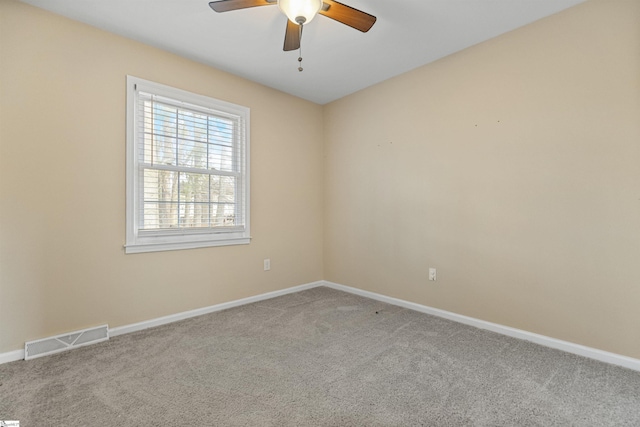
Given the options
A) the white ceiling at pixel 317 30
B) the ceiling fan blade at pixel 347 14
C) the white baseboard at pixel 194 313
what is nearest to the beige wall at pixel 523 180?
the white ceiling at pixel 317 30

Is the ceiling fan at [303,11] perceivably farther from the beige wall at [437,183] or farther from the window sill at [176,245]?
the window sill at [176,245]

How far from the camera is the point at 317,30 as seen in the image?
2.38m

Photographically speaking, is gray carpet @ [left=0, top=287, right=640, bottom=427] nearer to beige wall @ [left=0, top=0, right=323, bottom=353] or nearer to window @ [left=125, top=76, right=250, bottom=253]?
beige wall @ [left=0, top=0, right=323, bottom=353]

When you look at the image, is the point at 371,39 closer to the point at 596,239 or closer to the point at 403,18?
the point at 403,18

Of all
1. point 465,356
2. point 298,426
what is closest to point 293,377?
point 298,426

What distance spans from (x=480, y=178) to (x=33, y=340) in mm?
3668

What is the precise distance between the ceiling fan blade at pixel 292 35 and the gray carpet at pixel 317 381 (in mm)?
2208

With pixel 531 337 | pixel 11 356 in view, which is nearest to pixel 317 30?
pixel 531 337

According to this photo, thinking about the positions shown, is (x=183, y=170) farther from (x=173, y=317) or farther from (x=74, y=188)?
(x=173, y=317)

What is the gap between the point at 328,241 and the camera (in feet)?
13.2

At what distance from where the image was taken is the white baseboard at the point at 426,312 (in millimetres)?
1987

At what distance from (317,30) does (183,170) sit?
5.64ft

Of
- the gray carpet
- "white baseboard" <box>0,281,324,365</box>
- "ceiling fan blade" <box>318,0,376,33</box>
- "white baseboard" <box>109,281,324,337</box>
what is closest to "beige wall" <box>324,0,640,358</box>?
Answer: the gray carpet

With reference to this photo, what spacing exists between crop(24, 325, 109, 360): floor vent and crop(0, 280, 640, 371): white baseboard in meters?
0.06
